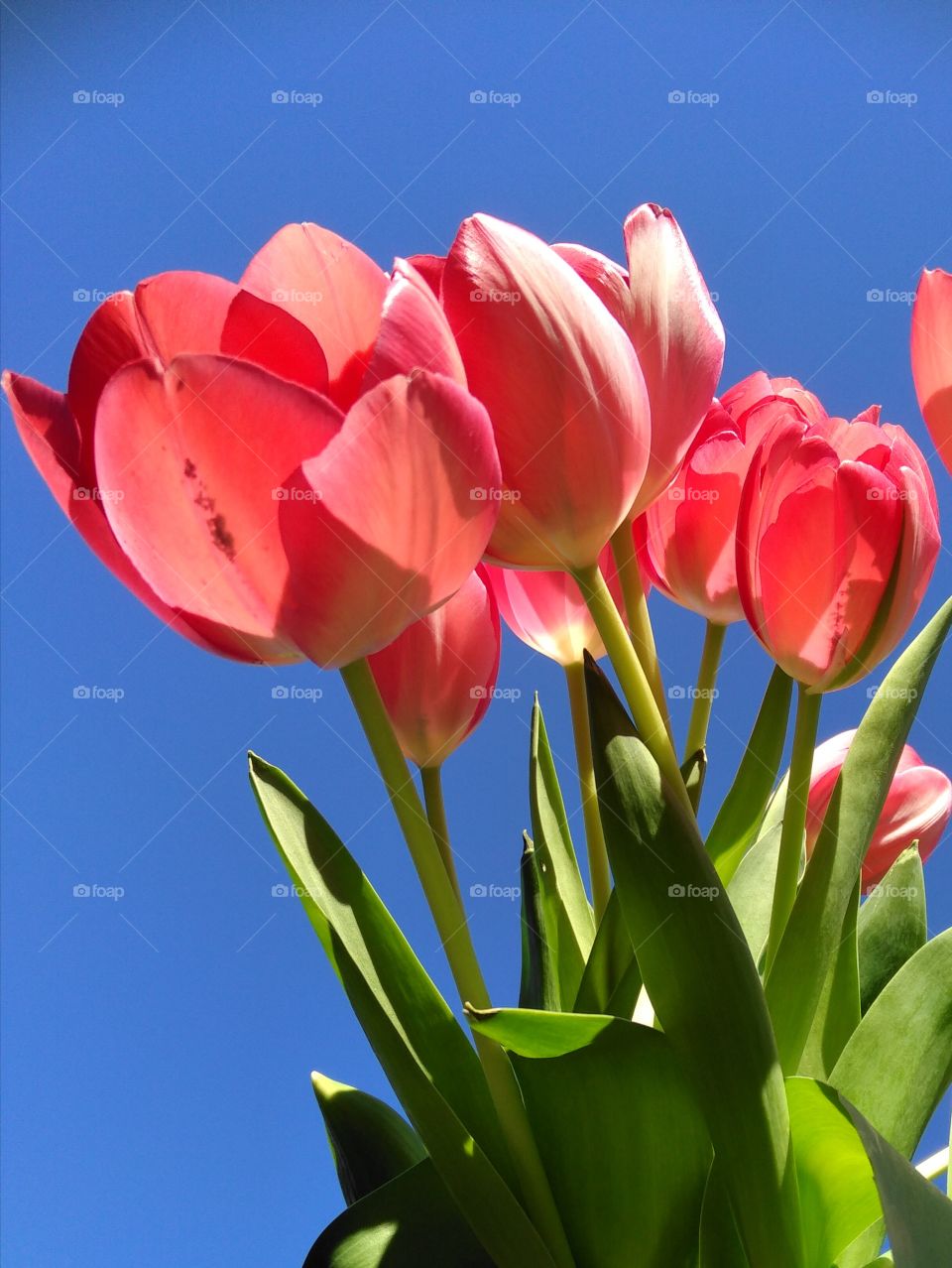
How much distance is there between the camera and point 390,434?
0.21m

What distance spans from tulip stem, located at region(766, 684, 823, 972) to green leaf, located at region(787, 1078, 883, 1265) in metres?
0.04

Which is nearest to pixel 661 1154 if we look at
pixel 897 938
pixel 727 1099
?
pixel 727 1099

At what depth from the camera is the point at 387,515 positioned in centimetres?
22

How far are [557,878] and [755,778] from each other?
2.9 inches

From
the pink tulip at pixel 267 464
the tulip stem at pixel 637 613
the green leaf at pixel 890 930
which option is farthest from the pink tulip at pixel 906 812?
the pink tulip at pixel 267 464

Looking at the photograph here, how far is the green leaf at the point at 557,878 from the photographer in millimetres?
368

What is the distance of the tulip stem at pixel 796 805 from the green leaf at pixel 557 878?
3.0 inches

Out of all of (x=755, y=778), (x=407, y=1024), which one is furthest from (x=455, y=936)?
(x=755, y=778)

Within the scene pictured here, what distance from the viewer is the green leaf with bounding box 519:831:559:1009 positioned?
0.36 meters

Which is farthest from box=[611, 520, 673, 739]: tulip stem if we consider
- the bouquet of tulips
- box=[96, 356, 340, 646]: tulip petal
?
box=[96, 356, 340, 646]: tulip petal

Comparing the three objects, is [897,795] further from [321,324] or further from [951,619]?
[321,324]

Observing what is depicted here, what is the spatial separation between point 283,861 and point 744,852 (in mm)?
164

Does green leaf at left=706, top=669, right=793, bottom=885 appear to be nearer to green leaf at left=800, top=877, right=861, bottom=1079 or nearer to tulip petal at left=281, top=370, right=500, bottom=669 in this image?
green leaf at left=800, top=877, right=861, bottom=1079

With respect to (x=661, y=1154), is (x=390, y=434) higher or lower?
higher
